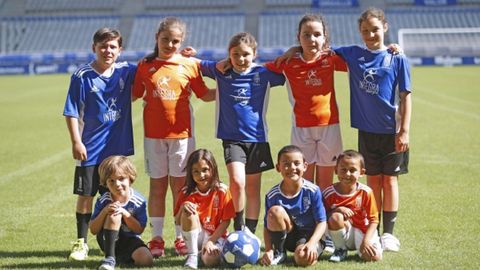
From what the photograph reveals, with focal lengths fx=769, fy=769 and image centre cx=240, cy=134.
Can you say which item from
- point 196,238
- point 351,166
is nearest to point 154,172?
point 196,238

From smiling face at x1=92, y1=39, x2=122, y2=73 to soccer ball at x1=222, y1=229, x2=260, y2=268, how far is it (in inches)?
66.5

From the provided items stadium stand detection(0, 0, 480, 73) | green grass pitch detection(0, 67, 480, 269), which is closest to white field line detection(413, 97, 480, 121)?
green grass pitch detection(0, 67, 480, 269)

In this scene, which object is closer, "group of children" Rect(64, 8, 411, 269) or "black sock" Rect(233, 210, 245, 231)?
"group of children" Rect(64, 8, 411, 269)

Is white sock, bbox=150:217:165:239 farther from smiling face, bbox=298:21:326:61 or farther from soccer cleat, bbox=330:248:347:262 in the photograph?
smiling face, bbox=298:21:326:61

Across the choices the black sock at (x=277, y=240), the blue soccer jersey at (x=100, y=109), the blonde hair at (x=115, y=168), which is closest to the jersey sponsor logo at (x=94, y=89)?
the blue soccer jersey at (x=100, y=109)

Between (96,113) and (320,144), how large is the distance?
178cm

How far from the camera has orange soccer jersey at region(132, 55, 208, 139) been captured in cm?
604

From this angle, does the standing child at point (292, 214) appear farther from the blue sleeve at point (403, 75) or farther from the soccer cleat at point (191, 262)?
the blue sleeve at point (403, 75)

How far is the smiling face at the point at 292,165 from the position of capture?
547cm

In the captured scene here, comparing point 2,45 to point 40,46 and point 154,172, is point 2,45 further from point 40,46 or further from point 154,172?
point 154,172

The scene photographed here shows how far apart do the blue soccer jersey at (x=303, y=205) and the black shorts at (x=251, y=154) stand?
518 millimetres

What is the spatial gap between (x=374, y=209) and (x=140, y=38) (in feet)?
146

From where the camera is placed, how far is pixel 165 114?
6035mm

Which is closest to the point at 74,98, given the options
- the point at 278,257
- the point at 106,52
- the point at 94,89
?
the point at 94,89
